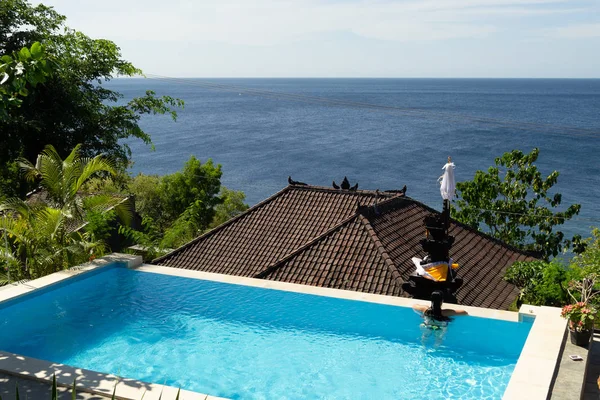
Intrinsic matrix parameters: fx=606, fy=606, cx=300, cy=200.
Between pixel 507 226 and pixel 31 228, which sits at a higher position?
pixel 31 228

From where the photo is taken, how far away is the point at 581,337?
9117 mm

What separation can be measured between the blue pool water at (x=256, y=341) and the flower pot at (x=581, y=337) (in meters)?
0.83

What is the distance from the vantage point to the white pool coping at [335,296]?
727 cm

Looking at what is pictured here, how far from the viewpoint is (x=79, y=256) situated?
13.1 m

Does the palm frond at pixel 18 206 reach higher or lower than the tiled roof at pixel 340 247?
higher

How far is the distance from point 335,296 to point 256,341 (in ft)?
6.12

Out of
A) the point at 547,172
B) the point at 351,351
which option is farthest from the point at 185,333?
the point at 547,172

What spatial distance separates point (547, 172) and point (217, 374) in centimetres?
6805

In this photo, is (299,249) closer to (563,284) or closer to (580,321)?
(563,284)

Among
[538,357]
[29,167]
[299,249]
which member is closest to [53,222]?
[29,167]

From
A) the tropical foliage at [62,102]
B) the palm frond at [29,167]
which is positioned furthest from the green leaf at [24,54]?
the tropical foliage at [62,102]

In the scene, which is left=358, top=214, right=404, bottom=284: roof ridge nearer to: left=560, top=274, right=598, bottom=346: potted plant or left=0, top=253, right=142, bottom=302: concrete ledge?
left=560, top=274, right=598, bottom=346: potted plant

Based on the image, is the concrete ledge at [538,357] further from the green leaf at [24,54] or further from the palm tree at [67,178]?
the palm tree at [67,178]

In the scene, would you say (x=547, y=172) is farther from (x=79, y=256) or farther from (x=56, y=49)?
(x=79, y=256)
